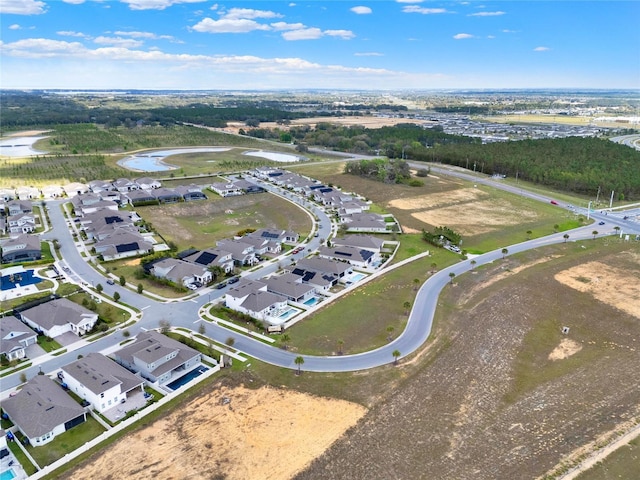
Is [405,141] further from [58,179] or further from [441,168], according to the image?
[58,179]

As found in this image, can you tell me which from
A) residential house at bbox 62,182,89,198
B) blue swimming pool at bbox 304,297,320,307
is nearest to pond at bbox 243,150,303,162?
residential house at bbox 62,182,89,198

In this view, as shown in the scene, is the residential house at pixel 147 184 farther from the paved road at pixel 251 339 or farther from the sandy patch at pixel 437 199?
the sandy patch at pixel 437 199

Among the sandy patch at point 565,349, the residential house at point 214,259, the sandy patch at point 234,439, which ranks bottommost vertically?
the sandy patch at point 234,439

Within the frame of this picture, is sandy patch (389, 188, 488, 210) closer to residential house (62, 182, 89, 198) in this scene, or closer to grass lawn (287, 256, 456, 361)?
grass lawn (287, 256, 456, 361)

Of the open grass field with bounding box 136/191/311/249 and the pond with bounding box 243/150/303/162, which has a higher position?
the pond with bounding box 243/150/303/162

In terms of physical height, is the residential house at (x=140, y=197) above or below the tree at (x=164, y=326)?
above

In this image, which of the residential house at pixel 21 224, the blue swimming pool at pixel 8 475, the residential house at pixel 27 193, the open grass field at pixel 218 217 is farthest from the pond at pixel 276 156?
the blue swimming pool at pixel 8 475
